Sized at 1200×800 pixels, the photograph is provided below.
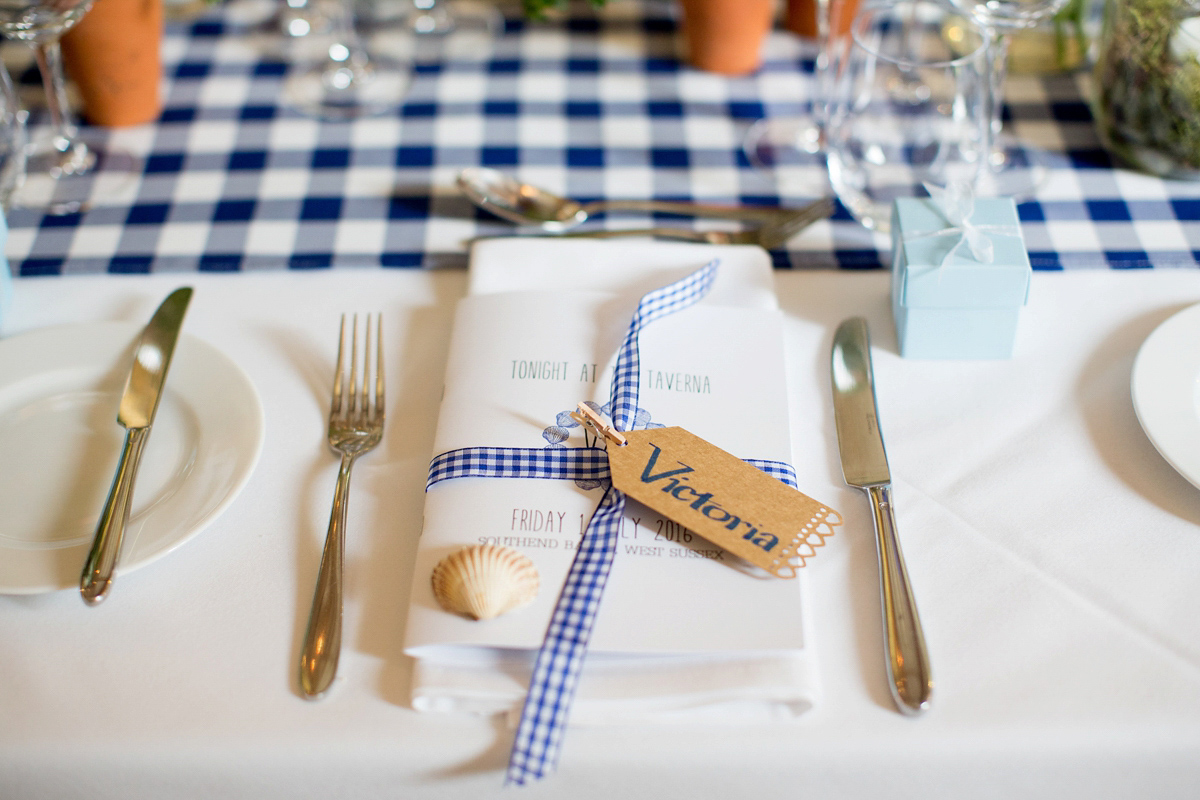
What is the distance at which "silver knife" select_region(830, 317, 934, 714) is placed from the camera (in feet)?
1.76

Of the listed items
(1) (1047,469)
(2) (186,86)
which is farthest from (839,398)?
(2) (186,86)

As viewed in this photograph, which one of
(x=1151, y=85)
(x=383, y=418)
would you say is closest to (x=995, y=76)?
(x=1151, y=85)

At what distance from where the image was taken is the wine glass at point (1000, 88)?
0.82 m

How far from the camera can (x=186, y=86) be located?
106cm

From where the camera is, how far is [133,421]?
2.13ft

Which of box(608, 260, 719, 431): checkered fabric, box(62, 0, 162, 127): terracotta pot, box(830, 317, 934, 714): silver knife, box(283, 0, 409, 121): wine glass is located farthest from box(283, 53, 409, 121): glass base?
box(830, 317, 934, 714): silver knife

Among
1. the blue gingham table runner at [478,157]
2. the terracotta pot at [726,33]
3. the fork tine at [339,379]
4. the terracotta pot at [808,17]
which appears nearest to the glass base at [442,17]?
the blue gingham table runner at [478,157]

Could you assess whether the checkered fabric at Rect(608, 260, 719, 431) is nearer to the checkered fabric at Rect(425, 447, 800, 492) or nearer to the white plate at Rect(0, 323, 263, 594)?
the checkered fabric at Rect(425, 447, 800, 492)

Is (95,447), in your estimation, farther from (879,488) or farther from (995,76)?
(995,76)

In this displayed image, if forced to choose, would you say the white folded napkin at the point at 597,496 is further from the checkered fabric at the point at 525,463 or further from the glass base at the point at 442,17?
the glass base at the point at 442,17

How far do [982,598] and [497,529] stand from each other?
1.04ft

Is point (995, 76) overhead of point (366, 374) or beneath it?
overhead

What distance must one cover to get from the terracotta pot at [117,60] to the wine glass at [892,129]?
28.9 inches

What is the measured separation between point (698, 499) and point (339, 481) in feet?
0.84
